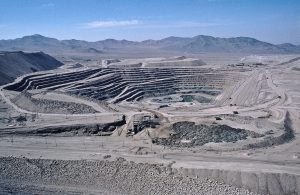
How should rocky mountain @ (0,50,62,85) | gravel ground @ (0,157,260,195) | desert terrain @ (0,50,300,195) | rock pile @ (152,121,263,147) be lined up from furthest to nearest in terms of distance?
rocky mountain @ (0,50,62,85) < rock pile @ (152,121,263,147) < desert terrain @ (0,50,300,195) < gravel ground @ (0,157,260,195)

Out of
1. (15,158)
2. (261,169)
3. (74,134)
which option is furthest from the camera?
(74,134)

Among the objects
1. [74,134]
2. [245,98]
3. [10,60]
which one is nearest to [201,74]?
[245,98]

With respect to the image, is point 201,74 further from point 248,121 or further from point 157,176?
point 157,176

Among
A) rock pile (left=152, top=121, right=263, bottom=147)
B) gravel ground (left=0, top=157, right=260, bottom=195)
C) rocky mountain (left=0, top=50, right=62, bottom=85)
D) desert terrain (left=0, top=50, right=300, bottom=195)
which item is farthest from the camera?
rocky mountain (left=0, top=50, right=62, bottom=85)

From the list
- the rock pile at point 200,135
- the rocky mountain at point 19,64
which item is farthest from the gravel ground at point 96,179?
the rocky mountain at point 19,64

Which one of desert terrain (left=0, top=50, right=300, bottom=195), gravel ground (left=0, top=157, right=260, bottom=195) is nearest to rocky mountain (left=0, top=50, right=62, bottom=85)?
desert terrain (left=0, top=50, right=300, bottom=195)

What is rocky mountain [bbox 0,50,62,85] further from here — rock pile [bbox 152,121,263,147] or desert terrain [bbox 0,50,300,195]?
rock pile [bbox 152,121,263,147]
